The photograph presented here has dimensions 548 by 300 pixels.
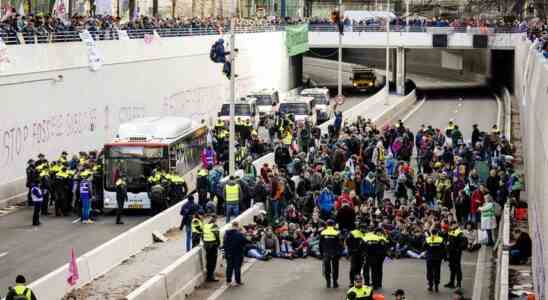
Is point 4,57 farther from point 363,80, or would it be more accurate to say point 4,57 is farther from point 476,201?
point 363,80

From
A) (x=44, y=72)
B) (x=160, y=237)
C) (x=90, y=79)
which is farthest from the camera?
(x=90, y=79)

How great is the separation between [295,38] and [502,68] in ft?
49.8

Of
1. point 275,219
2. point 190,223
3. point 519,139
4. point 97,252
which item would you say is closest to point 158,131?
point 275,219

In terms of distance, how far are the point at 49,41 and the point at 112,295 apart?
791 inches

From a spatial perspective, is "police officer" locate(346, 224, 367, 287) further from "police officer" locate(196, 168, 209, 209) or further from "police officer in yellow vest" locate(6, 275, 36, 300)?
"police officer" locate(196, 168, 209, 209)

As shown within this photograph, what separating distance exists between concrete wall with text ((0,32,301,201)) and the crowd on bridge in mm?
7023

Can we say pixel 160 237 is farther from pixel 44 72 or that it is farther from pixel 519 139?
pixel 519 139

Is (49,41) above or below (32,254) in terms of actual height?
above

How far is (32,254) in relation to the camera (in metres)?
26.9

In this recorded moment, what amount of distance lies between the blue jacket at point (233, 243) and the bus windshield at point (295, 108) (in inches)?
1248

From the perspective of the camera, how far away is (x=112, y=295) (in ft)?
71.3

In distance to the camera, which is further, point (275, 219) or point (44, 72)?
point (44, 72)

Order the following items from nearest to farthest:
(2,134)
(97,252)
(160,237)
Answer: (97,252) → (160,237) → (2,134)

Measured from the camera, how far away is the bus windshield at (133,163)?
108ft
